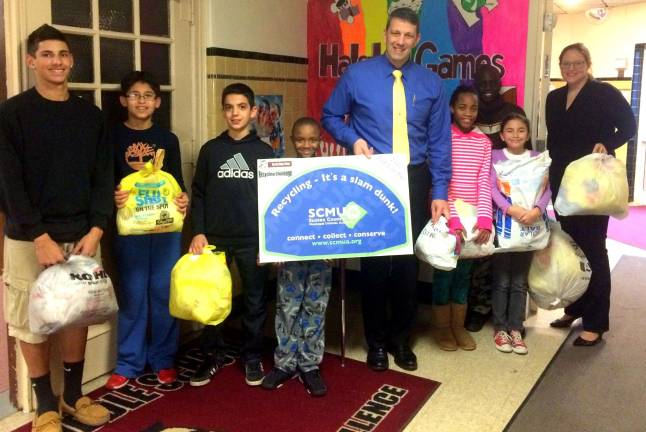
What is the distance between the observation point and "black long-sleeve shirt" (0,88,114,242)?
2.16 m

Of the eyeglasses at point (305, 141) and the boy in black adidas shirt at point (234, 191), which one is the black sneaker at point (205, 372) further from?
the eyeglasses at point (305, 141)

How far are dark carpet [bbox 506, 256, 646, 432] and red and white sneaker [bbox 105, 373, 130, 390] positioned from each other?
5.47 feet

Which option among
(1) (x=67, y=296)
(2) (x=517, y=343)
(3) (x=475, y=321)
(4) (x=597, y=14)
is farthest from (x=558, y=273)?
(4) (x=597, y=14)

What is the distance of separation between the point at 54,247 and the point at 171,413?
845mm

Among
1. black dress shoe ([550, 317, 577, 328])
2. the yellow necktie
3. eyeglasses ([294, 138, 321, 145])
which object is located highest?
the yellow necktie

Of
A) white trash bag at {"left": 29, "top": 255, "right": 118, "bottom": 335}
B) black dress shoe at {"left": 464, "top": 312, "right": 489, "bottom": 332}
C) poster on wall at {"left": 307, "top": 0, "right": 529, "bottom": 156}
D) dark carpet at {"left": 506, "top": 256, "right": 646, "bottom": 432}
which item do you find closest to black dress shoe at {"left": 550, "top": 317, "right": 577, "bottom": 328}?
dark carpet at {"left": 506, "top": 256, "right": 646, "bottom": 432}

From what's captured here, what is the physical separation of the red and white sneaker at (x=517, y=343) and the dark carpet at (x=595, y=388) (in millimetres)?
165

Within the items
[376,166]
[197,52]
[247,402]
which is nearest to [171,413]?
[247,402]

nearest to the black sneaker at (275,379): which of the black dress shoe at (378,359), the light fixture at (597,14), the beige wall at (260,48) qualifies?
the black dress shoe at (378,359)

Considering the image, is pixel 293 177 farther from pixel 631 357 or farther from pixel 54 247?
pixel 631 357

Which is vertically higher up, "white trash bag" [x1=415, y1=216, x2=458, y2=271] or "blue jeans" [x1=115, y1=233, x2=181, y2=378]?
"white trash bag" [x1=415, y1=216, x2=458, y2=271]

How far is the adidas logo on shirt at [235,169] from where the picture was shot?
2680mm

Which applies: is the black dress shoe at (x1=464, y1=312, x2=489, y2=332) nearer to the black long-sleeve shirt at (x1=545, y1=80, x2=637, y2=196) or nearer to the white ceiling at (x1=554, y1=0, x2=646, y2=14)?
the black long-sleeve shirt at (x1=545, y1=80, x2=637, y2=196)

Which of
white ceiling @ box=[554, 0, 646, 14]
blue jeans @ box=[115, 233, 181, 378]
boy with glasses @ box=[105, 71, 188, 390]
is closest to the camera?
boy with glasses @ box=[105, 71, 188, 390]
